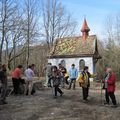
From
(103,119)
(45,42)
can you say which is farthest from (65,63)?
(103,119)

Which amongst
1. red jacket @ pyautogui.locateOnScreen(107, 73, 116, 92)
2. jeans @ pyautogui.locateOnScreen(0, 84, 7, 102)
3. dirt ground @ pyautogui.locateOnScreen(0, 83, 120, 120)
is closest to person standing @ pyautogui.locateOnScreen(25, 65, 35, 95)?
dirt ground @ pyautogui.locateOnScreen(0, 83, 120, 120)

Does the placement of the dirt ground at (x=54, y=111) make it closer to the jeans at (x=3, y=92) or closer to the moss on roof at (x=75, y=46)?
the jeans at (x=3, y=92)

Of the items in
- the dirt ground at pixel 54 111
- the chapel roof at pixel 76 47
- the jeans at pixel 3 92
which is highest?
the chapel roof at pixel 76 47

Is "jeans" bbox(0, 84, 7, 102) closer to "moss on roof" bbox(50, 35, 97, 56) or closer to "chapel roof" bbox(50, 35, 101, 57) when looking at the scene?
"chapel roof" bbox(50, 35, 101, 57)

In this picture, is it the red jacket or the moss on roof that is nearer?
the red jacket

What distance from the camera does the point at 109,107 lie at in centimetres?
1512

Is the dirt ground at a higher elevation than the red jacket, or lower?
lower

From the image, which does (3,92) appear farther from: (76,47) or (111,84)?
(76,47)

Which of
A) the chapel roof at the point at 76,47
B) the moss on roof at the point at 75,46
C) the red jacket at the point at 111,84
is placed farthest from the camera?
the moss on roof at the point at 75,46

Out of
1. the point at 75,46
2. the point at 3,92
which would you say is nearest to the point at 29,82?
the point at 3,92

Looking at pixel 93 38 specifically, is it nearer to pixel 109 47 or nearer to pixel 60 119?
pixel 109 47

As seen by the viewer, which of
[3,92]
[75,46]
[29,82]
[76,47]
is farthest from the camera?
[75,46]

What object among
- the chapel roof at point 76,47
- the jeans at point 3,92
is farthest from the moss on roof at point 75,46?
the jeans at point 3,92

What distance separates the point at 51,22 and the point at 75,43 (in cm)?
1911
